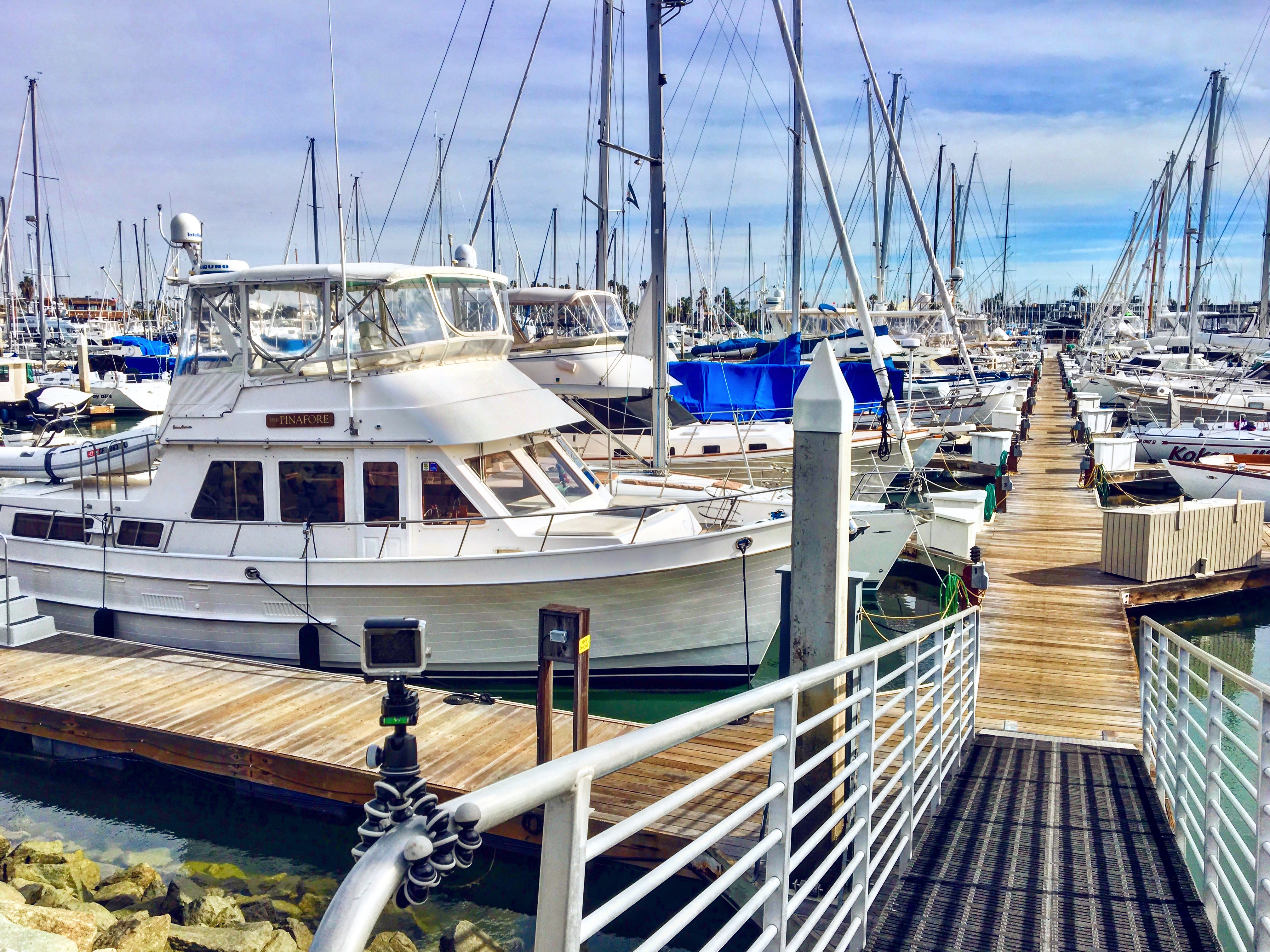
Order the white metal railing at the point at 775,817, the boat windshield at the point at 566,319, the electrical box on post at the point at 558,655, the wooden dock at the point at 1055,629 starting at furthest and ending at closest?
the boat windshield at the point at 566,319 < the wooden dock at the point at 1055,629 < the electrical box on post at the point at 558,655 < the white metal railing at the point at 775,817

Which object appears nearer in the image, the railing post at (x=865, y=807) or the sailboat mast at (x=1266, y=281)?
the railing post at (x=865, y=807)

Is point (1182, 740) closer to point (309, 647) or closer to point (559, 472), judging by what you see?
point (559, 472)

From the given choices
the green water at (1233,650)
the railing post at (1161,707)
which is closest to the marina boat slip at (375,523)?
the railing post at (1161,707)

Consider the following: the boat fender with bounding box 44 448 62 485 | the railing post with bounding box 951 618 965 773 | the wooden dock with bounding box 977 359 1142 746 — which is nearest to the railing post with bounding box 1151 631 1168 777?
the railing post with bounding box 951 618 965 773

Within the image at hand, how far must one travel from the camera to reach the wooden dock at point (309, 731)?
22.7ft

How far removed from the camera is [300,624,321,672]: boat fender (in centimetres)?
1020

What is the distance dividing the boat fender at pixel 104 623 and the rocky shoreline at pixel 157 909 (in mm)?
3892

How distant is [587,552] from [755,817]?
14.1 feet

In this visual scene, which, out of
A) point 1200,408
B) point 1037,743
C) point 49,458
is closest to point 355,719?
point 1037,743

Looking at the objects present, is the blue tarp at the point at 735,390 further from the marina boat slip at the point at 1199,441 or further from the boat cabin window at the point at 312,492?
the boat cabin window at the point at 312,492

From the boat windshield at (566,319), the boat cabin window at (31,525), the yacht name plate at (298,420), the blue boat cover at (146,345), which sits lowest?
the boat cabin window at (31,525)

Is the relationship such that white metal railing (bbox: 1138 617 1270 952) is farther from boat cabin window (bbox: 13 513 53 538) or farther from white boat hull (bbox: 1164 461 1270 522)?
white boat hull (bbox: 1164 461 1270 522)

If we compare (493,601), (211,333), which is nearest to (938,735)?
(493,601)

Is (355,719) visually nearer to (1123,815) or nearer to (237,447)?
(237,447)
